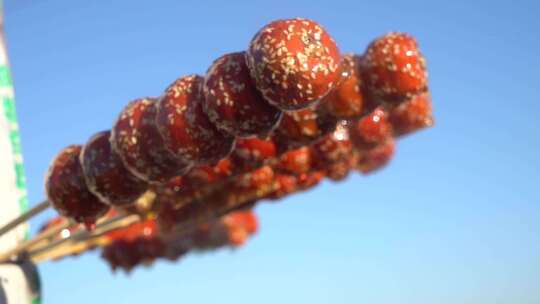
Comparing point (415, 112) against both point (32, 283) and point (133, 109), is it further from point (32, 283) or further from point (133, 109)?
point (32, 283)

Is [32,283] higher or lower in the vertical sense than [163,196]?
lower

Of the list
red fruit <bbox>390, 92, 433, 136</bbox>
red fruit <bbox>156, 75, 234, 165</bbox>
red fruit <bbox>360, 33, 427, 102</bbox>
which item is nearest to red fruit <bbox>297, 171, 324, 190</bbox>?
red fruit <bbox>390, 92, 433, 136</bbox>

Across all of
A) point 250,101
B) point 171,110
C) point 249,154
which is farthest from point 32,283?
point 250,101

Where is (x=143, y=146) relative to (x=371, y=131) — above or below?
below

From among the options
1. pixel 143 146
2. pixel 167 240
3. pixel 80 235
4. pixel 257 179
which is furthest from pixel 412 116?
pixel 167 240

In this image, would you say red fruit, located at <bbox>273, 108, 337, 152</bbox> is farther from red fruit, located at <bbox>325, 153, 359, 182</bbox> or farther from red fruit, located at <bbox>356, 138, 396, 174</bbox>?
red fruit, located at <bbox>356, 138, 396, 174</bbox>

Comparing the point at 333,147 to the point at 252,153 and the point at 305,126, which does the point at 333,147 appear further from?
the point at 305,126
